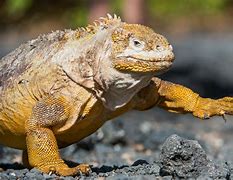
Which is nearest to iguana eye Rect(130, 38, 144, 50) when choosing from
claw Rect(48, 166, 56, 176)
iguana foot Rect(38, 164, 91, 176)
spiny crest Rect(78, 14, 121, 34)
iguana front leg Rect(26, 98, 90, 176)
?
spiny crest Rect(78, 14, 121, 34)

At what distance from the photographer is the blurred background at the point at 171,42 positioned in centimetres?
935

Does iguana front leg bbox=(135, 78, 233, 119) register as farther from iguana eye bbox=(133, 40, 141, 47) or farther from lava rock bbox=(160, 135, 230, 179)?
lava rock bbox=(160, 135, 230, 179)

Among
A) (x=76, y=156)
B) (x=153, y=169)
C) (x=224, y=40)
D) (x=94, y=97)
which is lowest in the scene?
(x=224, y=40)

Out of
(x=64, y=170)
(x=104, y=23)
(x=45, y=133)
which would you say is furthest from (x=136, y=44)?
(x=64, y=170)

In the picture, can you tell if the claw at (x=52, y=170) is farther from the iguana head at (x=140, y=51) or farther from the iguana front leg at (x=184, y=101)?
the iguana front leg at (x=184, y=101)

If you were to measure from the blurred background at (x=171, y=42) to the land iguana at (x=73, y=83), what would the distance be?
1.66m

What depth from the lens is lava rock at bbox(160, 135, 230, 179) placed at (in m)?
5.88

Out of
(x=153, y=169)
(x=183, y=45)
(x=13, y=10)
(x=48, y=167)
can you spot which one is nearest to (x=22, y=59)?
(x=48, y=167)

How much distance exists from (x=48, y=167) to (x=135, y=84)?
2.80 ft

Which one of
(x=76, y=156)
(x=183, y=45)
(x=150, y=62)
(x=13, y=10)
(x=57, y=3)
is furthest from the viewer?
(x=57, y=3)

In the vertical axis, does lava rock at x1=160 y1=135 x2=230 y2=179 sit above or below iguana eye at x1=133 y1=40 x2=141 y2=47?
below

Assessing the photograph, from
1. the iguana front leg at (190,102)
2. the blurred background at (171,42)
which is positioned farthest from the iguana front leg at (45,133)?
the blurred background at (171,42)

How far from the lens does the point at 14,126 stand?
6.60 meters

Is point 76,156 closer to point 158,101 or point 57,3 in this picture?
point 158,101
